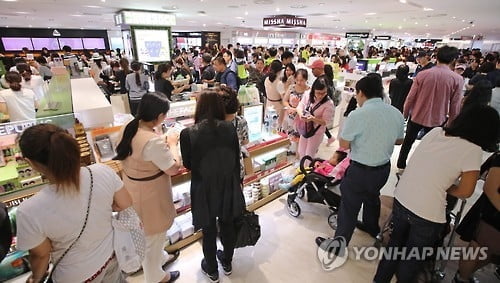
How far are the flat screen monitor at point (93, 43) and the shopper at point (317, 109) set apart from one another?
2210 centimetres

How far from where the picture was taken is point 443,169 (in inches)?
62.6

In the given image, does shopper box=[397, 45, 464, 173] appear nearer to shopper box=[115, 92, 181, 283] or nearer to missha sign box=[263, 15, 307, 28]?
shopper box=[115, 92, 181, 283]

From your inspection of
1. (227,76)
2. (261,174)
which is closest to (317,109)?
(261,174)

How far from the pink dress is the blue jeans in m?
1.55

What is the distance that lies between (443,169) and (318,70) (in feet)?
9.01

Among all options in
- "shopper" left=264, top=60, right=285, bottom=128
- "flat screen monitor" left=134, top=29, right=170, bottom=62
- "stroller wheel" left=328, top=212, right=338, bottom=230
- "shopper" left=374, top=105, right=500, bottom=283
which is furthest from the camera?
"flat screen monitor" left=134, top=29, right=170, bottom=62

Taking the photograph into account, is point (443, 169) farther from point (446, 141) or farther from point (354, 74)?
point (354, 74)

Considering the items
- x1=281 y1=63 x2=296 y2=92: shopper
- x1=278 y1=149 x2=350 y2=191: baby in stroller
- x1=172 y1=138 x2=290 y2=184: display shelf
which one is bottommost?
x1=278 y1=149 x2=350 y2=191: baby in stroller

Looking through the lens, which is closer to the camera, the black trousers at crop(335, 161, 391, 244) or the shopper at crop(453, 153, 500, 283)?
the shopper at crop(453, 153, 500, 283)

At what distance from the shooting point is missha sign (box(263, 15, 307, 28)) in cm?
1005

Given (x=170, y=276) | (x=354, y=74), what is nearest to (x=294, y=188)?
(x=170, y=276)

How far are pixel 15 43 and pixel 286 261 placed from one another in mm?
22758

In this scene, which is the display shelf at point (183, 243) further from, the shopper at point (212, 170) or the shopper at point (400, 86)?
the shopper at point (400, 86)

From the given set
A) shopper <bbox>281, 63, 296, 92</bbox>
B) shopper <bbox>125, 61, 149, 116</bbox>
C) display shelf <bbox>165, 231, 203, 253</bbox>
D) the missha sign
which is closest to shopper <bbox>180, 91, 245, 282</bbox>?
display shelf <bbox>165, 231, 203, 253</bbox>
